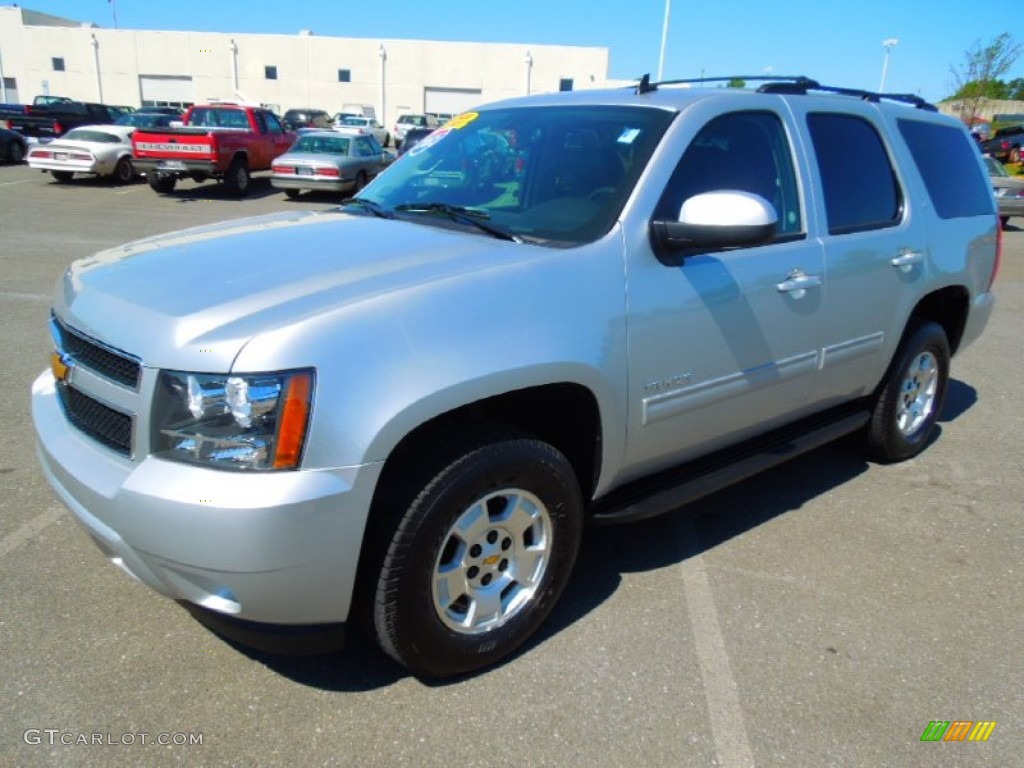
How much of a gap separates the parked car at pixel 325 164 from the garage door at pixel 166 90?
4940 cm

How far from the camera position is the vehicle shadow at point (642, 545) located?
2572 millimetres

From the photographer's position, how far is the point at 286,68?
196 ft

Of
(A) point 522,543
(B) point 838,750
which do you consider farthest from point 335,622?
(B) point 838,750

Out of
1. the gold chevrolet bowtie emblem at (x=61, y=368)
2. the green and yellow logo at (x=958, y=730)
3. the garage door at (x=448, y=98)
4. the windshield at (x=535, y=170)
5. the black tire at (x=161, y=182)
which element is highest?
the garage door at (x=448, y=98)

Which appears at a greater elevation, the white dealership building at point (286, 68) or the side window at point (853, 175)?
the white dealership building at point (286, 68)

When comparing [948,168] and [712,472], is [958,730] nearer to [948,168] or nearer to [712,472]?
[712,472]

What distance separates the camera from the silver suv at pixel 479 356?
6.61 feet

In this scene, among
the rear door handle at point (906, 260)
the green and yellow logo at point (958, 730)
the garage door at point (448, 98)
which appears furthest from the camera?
the garage door at point (448, 98)

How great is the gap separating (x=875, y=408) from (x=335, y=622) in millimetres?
3262

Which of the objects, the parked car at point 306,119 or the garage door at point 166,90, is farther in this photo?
the garage door at point 166,90

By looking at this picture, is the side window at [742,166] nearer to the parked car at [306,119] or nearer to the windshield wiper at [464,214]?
the windshield wiper at [464,214]

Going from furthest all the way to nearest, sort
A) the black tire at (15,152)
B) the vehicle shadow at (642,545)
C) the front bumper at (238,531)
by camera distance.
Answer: the black tire at (15,152) → the vehicle shadow at (642,545) → the front bumper at (238,531)

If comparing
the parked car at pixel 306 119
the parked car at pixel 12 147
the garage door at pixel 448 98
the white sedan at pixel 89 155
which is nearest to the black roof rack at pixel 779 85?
the white sedan at pixel 89 155

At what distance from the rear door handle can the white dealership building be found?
57.7 meters
